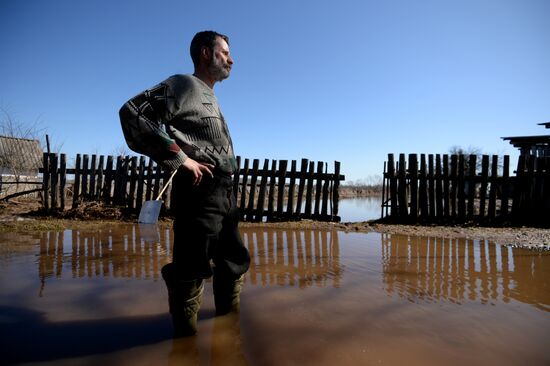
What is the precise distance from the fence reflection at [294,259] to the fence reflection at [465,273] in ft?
1.99

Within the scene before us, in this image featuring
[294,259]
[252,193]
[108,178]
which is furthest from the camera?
[108,178]

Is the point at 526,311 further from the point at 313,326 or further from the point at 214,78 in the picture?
the point at 214,78

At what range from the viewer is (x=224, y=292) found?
204 centimetres

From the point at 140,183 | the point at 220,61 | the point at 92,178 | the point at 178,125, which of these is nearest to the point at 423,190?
the point at 220,61

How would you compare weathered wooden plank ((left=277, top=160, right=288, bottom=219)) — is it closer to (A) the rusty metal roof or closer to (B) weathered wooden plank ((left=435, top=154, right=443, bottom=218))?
(B) weathered wooden plank ((left=435, top=154, right=443, bottom=218))

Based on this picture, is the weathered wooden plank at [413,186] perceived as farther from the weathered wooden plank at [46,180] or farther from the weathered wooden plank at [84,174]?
the weathered wooden plank at [46,180]

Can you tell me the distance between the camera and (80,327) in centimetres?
185

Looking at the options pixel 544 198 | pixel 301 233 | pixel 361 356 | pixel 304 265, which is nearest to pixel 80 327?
pixel 361 356

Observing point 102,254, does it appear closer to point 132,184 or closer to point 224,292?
point 224,292

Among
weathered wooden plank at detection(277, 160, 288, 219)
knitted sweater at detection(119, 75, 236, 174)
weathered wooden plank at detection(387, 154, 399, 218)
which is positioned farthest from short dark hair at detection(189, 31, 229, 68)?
weathered wooden plank at detection(387, 154, 399, 218)

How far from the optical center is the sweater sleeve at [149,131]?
1564 millimetres

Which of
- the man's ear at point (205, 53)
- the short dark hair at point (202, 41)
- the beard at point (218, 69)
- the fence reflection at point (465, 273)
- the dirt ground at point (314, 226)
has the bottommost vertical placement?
the fence reflection at point (465, 273)

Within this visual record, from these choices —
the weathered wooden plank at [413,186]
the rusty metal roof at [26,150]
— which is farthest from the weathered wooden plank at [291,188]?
the rusty metal roof at [26,150]

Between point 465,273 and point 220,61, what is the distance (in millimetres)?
3155
